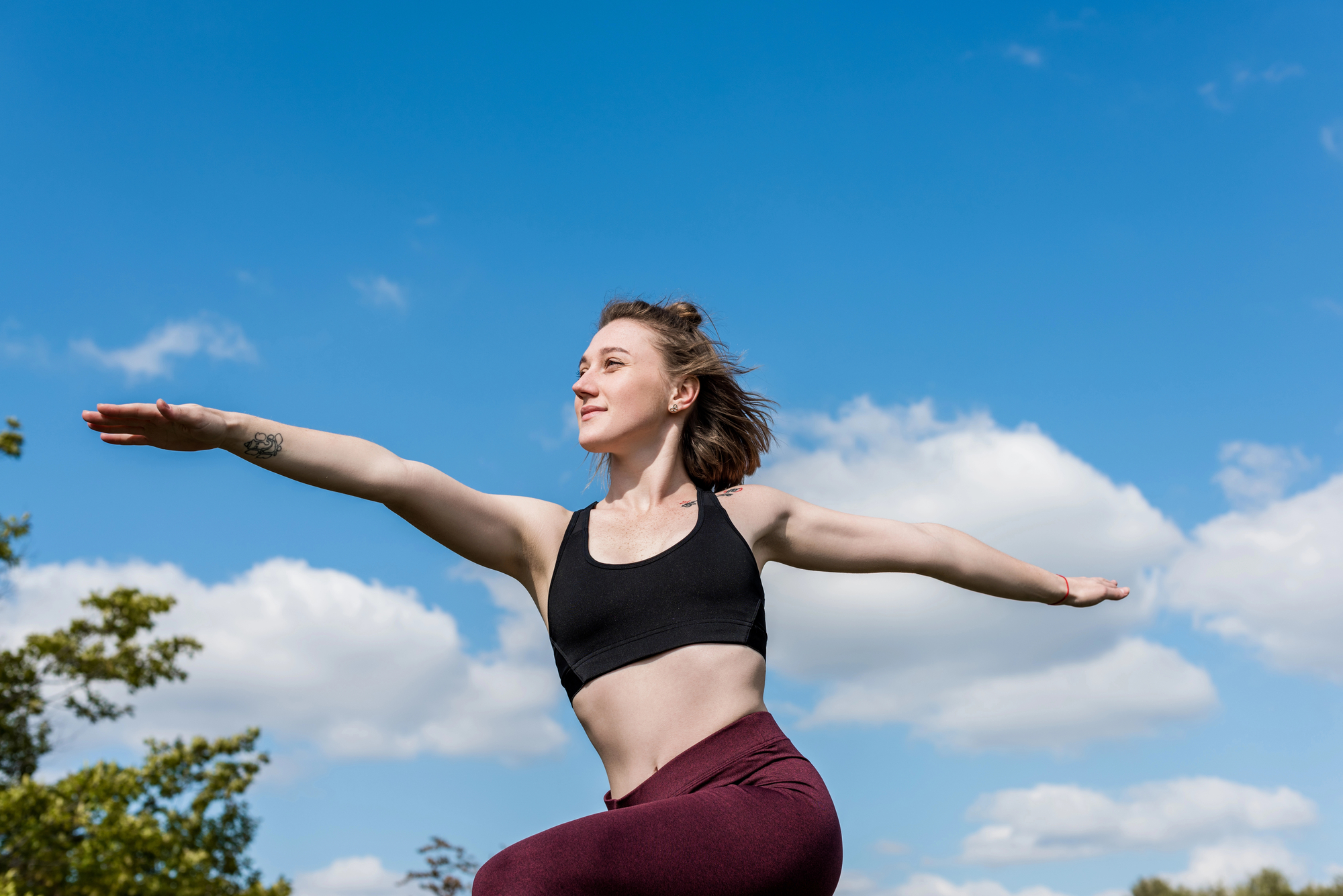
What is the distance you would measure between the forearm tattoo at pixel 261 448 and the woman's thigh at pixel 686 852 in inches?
54.7

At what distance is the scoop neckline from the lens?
3371mm

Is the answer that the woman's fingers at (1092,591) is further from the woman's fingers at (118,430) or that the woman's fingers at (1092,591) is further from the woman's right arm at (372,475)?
the woman's fingers at (118,430)

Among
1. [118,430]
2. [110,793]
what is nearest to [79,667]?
[110,793]

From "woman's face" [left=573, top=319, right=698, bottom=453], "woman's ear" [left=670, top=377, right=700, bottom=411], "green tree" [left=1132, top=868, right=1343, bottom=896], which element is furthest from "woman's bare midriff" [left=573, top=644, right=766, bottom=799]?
"green tree" [left=1132, top=868, right=1343, bottom=896]

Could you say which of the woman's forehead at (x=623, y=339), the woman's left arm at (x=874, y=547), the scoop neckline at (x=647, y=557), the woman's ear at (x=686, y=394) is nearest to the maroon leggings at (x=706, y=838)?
the scoop neckline at (x=647, y=557)

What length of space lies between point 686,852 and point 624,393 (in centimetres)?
176

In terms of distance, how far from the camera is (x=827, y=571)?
4074mm

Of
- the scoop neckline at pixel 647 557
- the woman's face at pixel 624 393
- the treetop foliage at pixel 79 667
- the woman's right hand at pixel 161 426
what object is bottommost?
the scoop neckline at pixel 647 557

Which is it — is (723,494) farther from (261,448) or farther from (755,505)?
(261,448)

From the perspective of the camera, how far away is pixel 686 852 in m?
2.60

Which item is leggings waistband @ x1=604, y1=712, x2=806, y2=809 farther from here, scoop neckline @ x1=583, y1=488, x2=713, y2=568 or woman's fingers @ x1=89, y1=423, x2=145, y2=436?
woman's fingers @ x1=89, y1=423, x2=145, y2=436

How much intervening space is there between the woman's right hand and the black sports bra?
1.22m

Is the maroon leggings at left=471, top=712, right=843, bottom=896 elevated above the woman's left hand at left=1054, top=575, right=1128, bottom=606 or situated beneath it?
situated beneath

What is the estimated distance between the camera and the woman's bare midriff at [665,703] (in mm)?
3119
